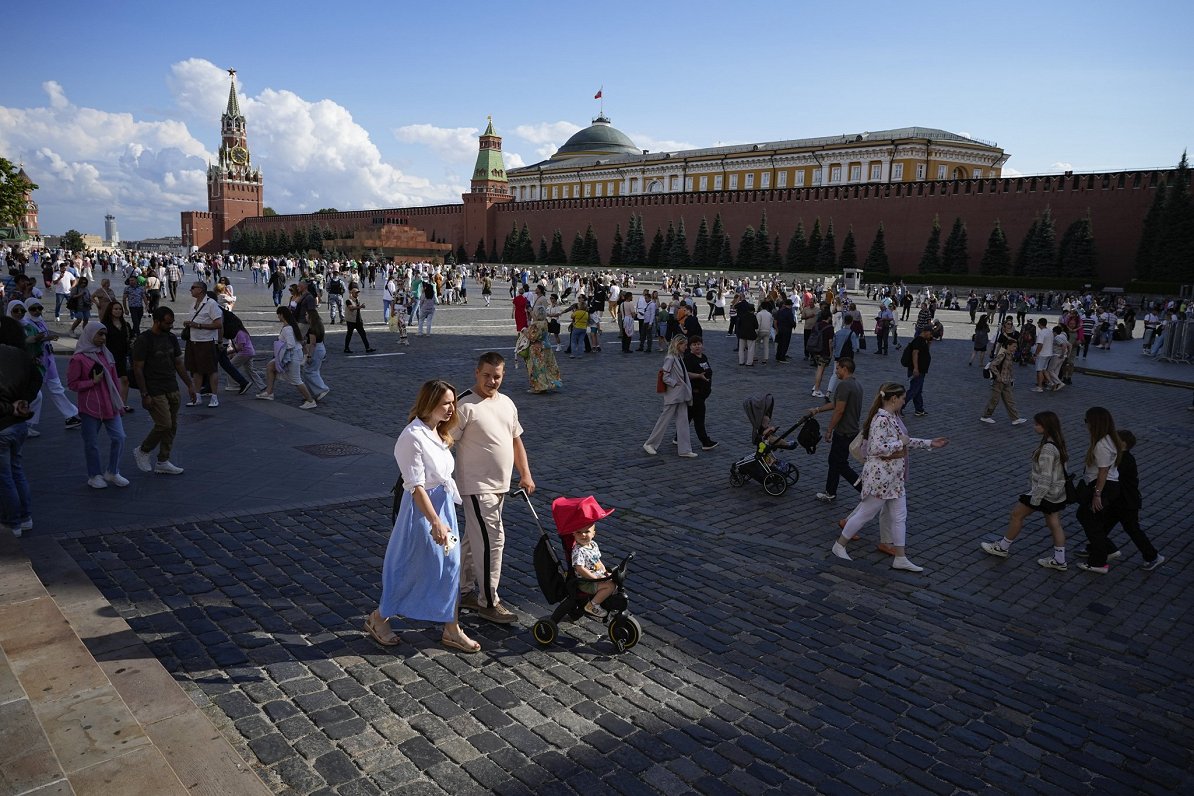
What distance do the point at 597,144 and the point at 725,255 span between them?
155 ft

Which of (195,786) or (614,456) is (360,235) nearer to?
(614,456)

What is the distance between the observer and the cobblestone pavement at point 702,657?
10.9ft

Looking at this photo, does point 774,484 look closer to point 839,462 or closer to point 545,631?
point 839,462

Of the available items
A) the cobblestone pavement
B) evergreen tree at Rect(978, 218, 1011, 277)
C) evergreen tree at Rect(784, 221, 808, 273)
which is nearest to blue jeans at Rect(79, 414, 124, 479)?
the cobblestone pavement

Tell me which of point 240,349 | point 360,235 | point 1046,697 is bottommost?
point 1046,697

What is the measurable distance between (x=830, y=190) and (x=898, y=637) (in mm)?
54871

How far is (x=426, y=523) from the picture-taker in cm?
388

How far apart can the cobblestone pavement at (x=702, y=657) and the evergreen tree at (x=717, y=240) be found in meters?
52.7

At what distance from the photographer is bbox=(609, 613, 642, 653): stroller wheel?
166 inches

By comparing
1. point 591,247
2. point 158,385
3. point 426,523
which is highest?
point 591,247


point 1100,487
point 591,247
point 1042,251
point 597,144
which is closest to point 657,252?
point 591,247

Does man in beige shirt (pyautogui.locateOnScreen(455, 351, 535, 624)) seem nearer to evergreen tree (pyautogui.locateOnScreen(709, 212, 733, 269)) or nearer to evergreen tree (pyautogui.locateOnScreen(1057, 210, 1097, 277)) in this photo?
evergreen tree (pyautogui.locateOnScreen(1057, 210, 1097, 277))

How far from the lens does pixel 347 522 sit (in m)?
6.13

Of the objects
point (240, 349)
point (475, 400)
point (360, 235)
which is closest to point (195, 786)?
point (475, 400)
